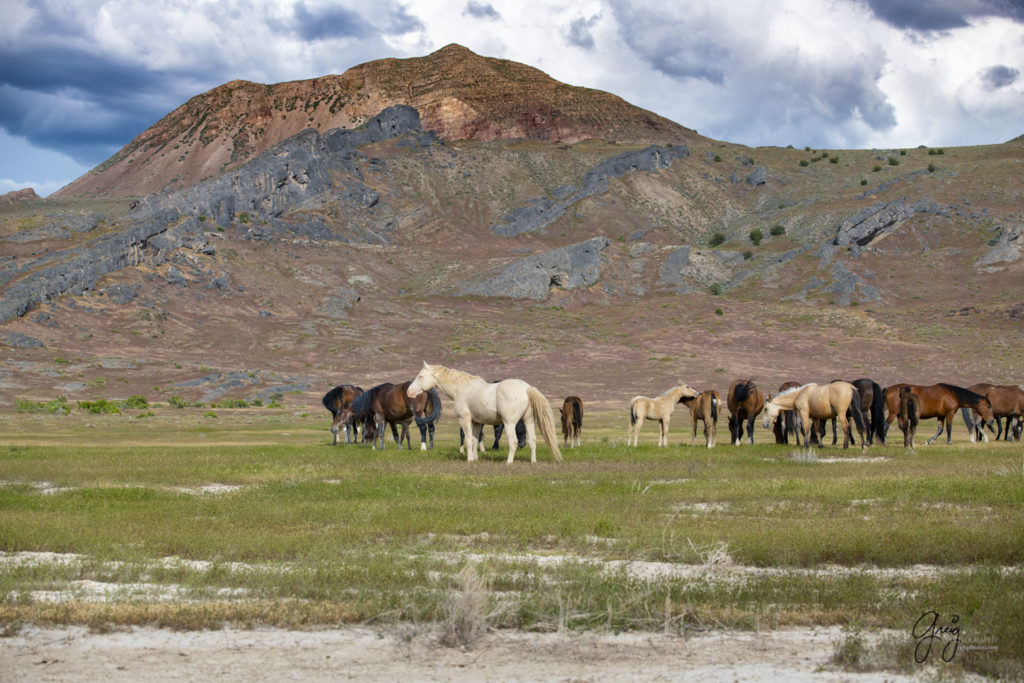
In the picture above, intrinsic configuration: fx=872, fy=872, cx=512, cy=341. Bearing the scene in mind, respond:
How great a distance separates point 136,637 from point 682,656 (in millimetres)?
5128

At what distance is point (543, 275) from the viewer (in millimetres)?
103500

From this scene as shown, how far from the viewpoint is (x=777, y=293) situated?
339ft

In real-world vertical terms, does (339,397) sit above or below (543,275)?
below

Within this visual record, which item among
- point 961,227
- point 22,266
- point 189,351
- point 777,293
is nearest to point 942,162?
point 961,227

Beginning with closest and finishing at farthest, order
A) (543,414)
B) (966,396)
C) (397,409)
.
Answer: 1. (543,414)
2. (397,409)
3. (966,396)

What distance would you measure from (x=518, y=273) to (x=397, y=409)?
75.7 meters

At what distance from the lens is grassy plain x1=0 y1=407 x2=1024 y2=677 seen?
28.6 ft

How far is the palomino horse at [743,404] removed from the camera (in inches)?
1156

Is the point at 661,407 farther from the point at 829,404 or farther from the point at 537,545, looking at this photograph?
the point at 537,545

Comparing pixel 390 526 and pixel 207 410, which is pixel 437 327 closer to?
pixel 207 410

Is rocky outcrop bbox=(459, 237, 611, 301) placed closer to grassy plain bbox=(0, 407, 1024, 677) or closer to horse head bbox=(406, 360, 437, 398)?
horse head bbox=(406, 360, 437, 398)

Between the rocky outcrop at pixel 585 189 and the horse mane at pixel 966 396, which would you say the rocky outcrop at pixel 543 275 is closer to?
the rocky outcrop at pixel 585 189

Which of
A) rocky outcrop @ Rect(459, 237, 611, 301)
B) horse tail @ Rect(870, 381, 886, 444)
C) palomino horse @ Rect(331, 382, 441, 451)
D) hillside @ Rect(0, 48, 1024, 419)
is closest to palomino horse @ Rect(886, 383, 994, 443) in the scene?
horse tail @ Rect(870, 381, 886, 444)
